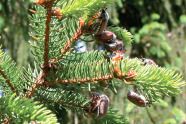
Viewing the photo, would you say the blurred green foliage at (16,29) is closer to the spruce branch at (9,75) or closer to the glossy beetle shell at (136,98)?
the spruce branch at (9,75)

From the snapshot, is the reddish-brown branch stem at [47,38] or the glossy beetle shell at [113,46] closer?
the reddish-brown branch stem at [47,38]

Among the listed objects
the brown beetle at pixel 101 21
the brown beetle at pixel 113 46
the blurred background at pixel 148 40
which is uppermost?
the brown beetle at pixel 101 21

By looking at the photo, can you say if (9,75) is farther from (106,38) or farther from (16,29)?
(16,29)

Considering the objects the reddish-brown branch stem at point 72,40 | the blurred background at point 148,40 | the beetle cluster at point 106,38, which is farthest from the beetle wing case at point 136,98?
the blurred background at point 148,40

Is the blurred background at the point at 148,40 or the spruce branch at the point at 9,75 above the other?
the spruce branch at the point at 9,75

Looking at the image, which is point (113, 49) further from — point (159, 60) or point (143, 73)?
point (159, 60)

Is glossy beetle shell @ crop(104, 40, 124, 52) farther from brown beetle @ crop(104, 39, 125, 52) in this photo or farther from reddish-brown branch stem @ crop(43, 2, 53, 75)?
reddish-brown branch stem @ crop(43, 2, 53, 75)

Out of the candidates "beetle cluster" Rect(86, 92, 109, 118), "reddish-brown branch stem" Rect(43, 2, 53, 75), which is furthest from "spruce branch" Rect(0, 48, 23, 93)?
"beetle cluster" Rect(86, 92, 109, 118)
